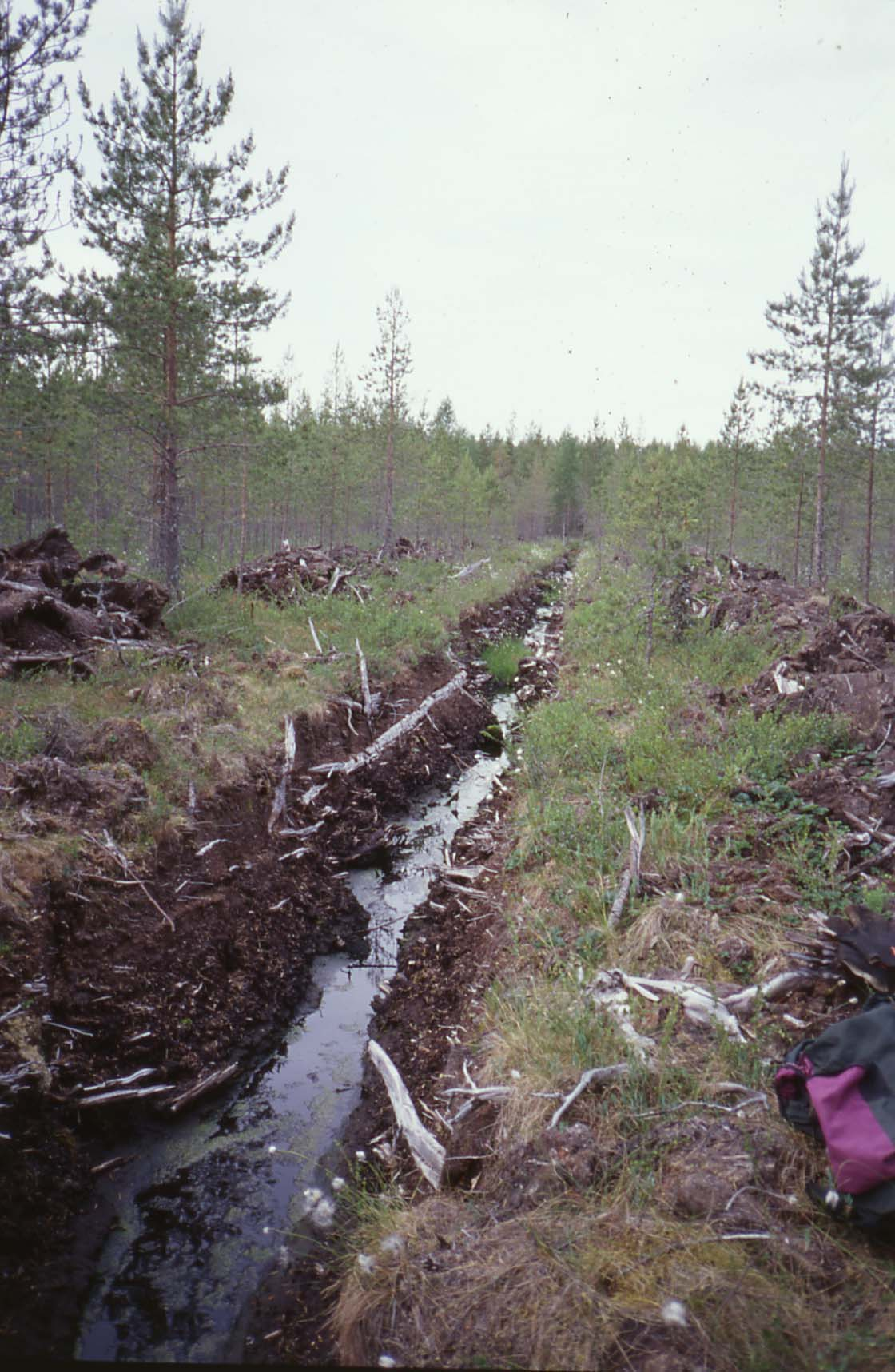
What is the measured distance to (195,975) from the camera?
5.11 meters

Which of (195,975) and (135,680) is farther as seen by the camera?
(135,680)

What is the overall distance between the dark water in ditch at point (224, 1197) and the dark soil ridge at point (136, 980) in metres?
0.19

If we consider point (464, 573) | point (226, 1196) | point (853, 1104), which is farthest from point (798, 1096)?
point (464, 573)

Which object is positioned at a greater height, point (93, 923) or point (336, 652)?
point (336, 652)

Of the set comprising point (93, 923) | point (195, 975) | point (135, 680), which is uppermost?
point (135, 680)

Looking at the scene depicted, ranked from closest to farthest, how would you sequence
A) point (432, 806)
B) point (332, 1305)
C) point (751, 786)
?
point (332, 1305)
point (751, 786)
point (432, 806)

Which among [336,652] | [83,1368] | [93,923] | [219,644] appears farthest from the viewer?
[336,652]

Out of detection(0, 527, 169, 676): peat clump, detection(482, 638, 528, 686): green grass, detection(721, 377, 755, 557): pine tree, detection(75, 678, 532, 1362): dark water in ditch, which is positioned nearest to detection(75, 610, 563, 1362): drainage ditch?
detection(75, 678, 532, 1362): dark water in ditch

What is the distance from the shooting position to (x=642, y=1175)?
9.93 ft

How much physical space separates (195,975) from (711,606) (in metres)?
10.9

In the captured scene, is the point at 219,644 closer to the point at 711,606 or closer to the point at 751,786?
the point at 751,786

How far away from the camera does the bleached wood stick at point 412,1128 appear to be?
359 cm

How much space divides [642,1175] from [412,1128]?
1316 mm

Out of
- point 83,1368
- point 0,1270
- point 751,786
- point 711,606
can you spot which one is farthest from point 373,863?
point 711,606
